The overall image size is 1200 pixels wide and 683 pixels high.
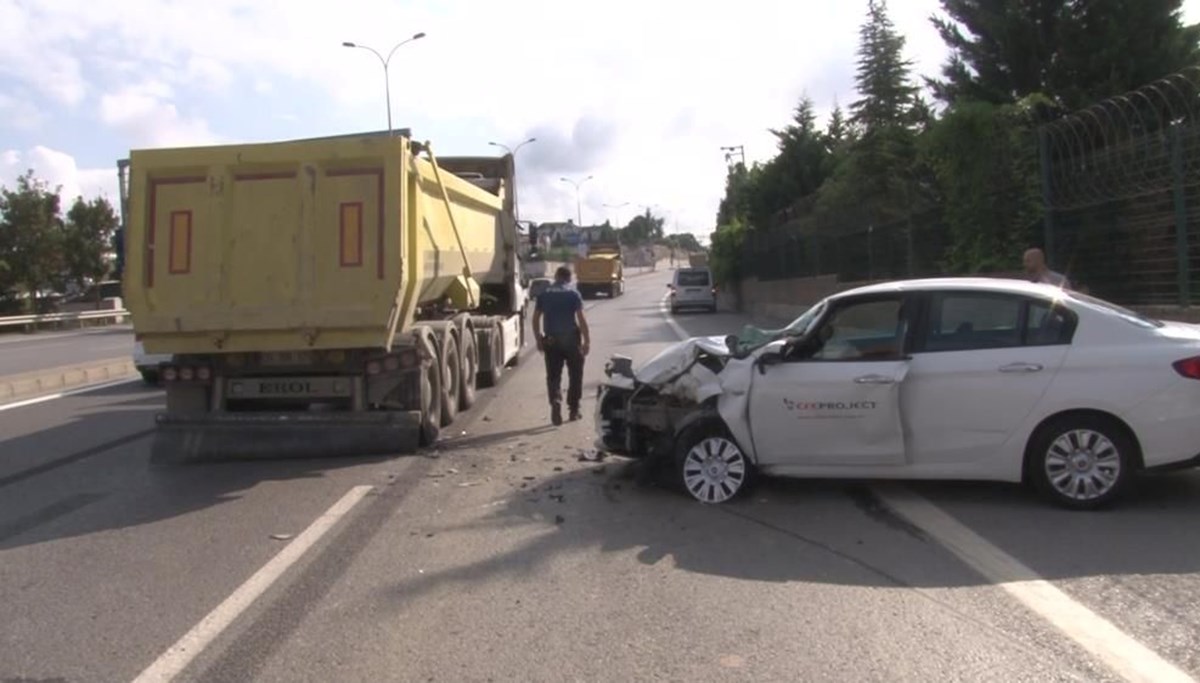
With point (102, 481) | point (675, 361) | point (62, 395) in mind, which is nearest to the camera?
point (675, 361)

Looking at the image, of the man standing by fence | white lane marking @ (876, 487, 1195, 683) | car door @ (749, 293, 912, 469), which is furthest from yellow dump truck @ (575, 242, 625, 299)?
white lane marking @ (876, 487, 1195, 683)

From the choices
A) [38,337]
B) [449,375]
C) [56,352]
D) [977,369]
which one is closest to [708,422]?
[977,369]

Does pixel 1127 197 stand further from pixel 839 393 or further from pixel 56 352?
pixel 56 352

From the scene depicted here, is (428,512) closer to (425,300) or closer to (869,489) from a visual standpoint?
(869,489)

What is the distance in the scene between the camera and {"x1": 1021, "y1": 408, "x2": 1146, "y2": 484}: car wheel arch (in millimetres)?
7133

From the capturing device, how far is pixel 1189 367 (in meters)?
7.04

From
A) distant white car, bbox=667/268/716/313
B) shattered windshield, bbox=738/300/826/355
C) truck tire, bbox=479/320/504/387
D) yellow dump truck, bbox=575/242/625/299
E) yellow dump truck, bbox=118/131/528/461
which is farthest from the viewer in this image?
yellow dump truck, bbox=575/242/625/299

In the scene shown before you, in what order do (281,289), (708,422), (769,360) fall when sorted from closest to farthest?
(769,360)
(708,422)
(281,289)

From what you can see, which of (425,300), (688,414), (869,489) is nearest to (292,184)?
(425,300)

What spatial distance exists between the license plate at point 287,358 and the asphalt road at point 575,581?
1367 mm

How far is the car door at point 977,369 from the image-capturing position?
730 centimetres

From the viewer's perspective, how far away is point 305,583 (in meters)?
6.23

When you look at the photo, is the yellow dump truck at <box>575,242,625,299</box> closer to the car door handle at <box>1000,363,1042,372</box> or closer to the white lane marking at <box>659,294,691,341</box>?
the white lane marking at <box>659,294,691,341</box>

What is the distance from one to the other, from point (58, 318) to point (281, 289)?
46.9 metres
